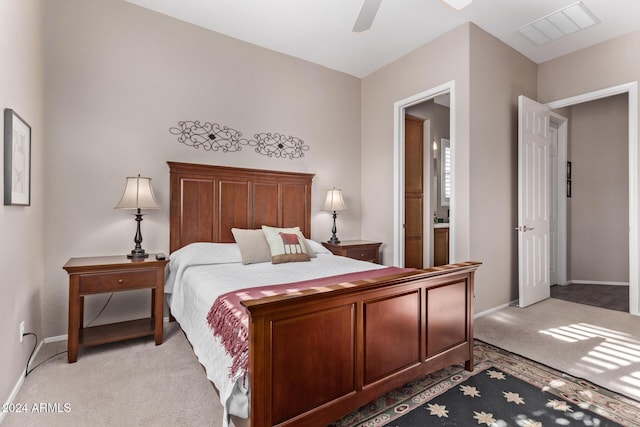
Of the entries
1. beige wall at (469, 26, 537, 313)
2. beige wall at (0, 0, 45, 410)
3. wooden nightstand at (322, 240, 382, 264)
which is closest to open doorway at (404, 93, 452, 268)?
wooden nightstand at (322, 240, 382, 264)

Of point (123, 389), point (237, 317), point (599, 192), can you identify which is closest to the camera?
point (237, 317)

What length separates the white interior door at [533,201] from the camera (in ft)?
11.9

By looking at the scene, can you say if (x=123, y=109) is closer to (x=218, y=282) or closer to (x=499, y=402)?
(x=218, y=282)

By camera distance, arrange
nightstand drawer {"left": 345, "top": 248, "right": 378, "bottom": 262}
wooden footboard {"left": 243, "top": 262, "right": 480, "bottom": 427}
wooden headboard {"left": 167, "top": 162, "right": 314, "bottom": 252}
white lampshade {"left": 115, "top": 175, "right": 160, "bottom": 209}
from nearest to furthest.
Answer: wooden footboard {"left": 243, "top": 262, "right": 480, "bottom": 427} < white lampshade {"left": 115, "top": 175, "right": 160, "bottom": 209} < wooden headboard {"left": 167, "top": 162, "right": 314, "bottom": 252} < nightstand drawer {"left": 345, "top": 248, "right": 378, "bottom": 262}

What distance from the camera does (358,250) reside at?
3965 mm

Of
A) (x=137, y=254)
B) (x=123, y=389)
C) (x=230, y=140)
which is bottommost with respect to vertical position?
(x=123, y=389)

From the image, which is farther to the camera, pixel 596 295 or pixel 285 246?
pixel 596 295

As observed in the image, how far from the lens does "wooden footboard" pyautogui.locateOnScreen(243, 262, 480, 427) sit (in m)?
1.36

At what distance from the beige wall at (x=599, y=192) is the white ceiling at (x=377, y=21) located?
5.49 feet

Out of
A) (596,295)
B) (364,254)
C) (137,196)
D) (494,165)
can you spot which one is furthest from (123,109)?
(596,295)

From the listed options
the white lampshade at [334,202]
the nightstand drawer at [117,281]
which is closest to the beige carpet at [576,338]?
the white lampshade at [334,202]

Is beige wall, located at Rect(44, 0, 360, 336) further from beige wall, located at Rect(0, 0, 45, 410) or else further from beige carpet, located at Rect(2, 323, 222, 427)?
beige carpet, located at Rect(2, 323, 222, 427)

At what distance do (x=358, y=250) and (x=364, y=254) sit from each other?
0.12 m

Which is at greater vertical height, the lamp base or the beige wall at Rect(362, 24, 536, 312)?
the beige wall at Rect(362, 24, 536, 312)
